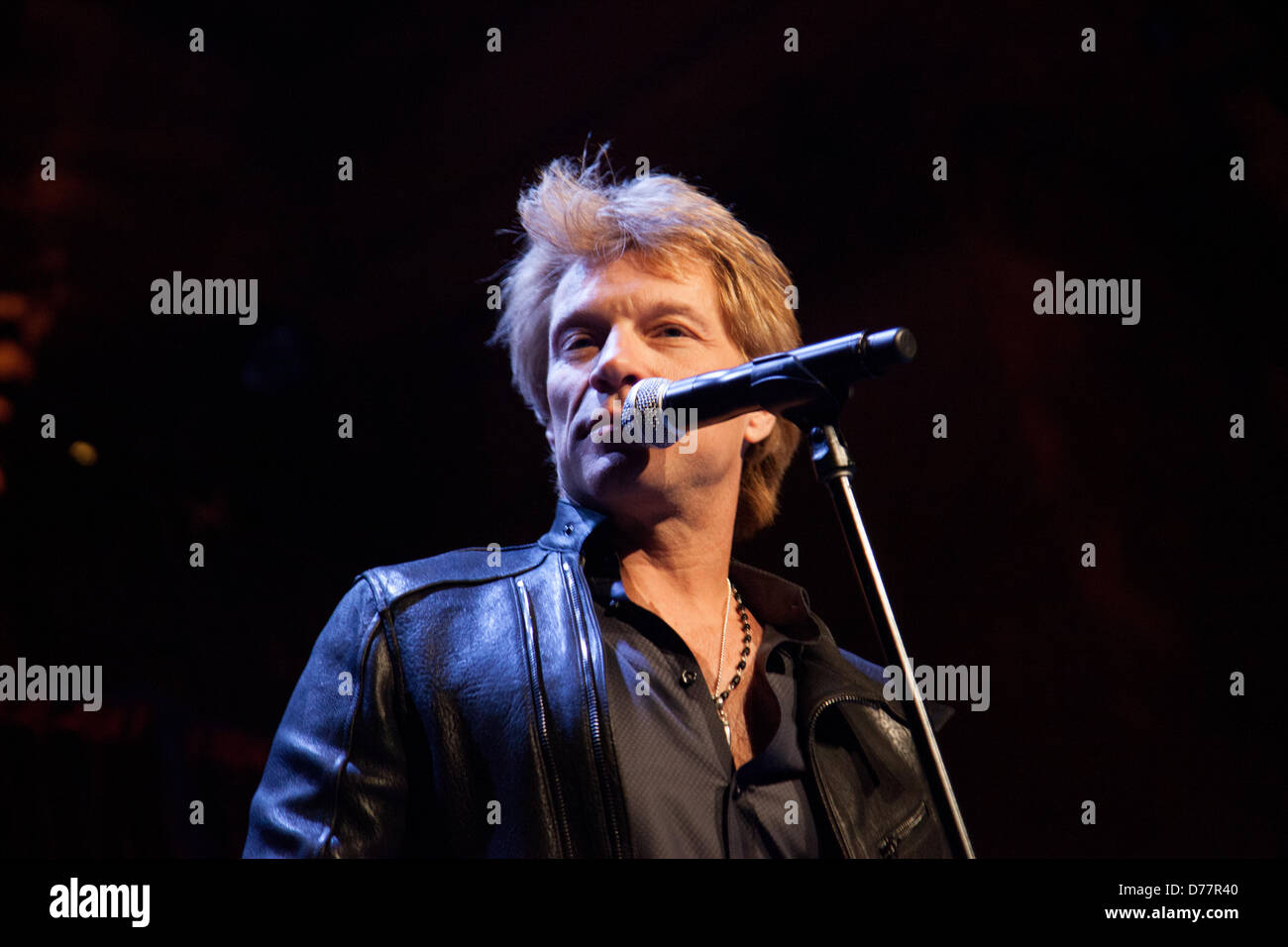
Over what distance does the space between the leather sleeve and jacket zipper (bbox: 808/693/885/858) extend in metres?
0.62

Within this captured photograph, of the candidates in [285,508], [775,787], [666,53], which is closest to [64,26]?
[285,508]

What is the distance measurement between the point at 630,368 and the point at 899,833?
0.88m

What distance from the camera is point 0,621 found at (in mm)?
1864

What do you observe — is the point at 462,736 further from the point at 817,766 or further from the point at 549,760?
the point at 817,766

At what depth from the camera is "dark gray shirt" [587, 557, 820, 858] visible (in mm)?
1429

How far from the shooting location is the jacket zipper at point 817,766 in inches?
60.4

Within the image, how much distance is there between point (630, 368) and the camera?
1.70m

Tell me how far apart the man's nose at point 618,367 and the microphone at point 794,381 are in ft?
0.88

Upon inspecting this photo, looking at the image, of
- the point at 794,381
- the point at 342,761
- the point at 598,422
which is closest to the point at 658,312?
the point at 598,422

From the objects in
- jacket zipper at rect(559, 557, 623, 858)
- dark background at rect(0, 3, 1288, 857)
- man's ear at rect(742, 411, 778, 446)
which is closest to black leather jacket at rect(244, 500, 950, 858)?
jacket zipper at rect(559, 557, 623, 858)

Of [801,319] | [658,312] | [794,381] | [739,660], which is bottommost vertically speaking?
[739,660]

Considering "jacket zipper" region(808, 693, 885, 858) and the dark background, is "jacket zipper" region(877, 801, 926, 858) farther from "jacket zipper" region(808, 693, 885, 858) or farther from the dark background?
the dark background

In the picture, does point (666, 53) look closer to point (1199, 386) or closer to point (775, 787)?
point (1199, 386)
